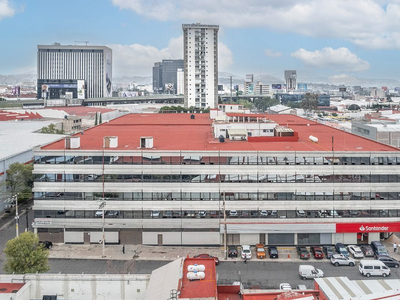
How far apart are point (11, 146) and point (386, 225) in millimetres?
60322

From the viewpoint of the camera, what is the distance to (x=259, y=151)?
4288 centimetres

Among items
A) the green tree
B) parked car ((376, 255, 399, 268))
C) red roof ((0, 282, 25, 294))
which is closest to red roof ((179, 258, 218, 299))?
red roof ((0, 282, 25, 294))

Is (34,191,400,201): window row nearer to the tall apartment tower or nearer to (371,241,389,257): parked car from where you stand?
(371,241,389,257): parked car

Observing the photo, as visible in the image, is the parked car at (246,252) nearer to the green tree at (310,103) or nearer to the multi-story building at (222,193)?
the multi-story building at (222,193)

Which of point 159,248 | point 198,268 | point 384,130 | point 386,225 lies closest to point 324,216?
point 386,225

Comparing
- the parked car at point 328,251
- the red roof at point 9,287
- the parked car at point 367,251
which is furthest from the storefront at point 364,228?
the red roof at point 9,287

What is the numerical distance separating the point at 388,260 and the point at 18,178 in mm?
47872

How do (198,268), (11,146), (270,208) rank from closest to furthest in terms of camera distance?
(198,268), (270,208), (11,146)

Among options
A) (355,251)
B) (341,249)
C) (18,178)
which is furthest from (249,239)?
(18,178)

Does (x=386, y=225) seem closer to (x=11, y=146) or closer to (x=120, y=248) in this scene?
(x=120, y=248)

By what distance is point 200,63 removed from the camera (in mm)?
158625

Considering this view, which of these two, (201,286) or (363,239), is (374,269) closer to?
(363,239)

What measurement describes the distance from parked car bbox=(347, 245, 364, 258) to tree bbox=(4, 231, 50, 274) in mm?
28766

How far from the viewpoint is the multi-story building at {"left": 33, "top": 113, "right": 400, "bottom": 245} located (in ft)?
140
